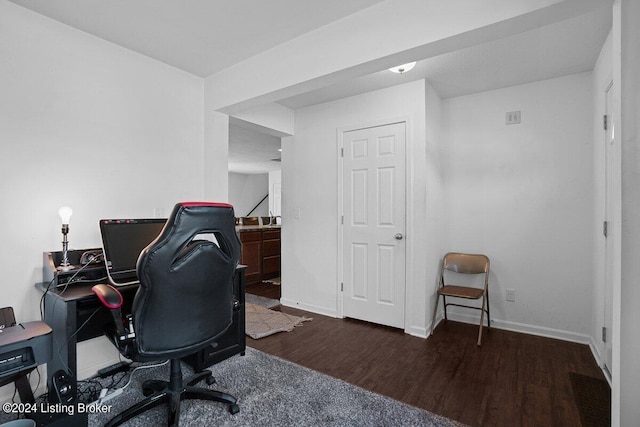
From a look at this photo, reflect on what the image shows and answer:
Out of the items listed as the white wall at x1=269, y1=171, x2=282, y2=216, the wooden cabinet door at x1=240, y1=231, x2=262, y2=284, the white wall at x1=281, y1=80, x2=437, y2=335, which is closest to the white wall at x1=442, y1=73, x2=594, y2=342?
the white wall at x1=281, y1=80, x2=437, y2=335

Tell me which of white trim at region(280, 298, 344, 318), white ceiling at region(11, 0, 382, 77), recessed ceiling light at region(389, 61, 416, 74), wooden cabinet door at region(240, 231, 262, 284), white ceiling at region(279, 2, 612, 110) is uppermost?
white ceiling at region(11, 0, 382, 77)

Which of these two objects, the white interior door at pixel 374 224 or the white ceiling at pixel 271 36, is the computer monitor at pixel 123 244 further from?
the white interior door at pixel 374 224

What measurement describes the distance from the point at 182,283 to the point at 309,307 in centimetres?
245

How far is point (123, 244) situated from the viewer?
2.11 metres

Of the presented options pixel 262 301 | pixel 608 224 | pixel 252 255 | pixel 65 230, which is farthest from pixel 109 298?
pixel 252 255

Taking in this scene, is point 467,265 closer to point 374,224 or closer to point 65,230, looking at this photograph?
point 374,224

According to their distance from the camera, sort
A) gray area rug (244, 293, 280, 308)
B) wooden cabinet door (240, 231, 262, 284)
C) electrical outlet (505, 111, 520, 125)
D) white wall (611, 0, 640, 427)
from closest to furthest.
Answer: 1. white wall (611, 0, 640, 427)
2. electrical outlet (505, 111, 520, 125)
3. gray area rug (244, 293, 280, 308)
4. wooden cabinet door (240, 231, 262, 284)

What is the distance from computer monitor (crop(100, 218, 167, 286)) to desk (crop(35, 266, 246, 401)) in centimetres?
13

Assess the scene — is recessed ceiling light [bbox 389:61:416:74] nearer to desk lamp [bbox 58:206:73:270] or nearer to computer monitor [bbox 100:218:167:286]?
computer monitor [bbox 100:218:167:286]

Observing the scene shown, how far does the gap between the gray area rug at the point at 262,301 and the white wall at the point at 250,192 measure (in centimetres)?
567

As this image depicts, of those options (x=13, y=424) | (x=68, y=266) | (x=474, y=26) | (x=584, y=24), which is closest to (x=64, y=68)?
(x=68, y=266)

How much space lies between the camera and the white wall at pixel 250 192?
385 inches

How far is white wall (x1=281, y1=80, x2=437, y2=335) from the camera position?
3.05 meters

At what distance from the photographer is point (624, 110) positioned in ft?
4.30
